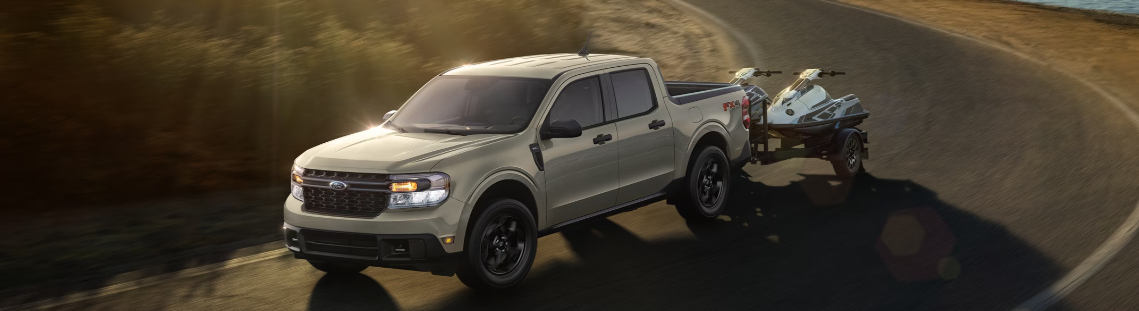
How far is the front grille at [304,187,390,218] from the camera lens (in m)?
7.05

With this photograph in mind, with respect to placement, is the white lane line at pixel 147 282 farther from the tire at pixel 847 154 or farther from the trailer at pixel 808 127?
the tire at pixel 847 154

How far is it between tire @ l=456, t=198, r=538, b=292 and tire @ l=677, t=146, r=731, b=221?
2236mm

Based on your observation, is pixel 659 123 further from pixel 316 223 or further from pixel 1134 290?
pixel 1134 290

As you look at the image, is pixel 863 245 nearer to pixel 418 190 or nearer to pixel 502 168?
pixel 502 168

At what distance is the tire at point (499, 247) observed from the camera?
7.21 m

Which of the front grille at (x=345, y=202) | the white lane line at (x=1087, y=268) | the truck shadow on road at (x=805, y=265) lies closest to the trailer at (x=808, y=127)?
the truck shadow on road at (x=805, y=265)

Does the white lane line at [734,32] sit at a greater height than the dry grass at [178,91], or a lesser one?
lesser

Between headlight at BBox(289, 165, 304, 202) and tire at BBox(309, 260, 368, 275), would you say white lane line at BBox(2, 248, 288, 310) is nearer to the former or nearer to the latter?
tire at BBox(309, 260, 368, 275)

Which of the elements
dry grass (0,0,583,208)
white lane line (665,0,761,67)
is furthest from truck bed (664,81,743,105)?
white lane line (665,0,761,67)

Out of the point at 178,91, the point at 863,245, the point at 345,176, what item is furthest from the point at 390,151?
the point at 178,91

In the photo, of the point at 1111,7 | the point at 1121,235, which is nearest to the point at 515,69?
the point at 1121,235

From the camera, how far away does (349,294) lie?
7.49m

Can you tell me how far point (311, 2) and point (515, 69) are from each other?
8450mm

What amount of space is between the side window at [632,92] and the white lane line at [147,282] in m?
2.99
